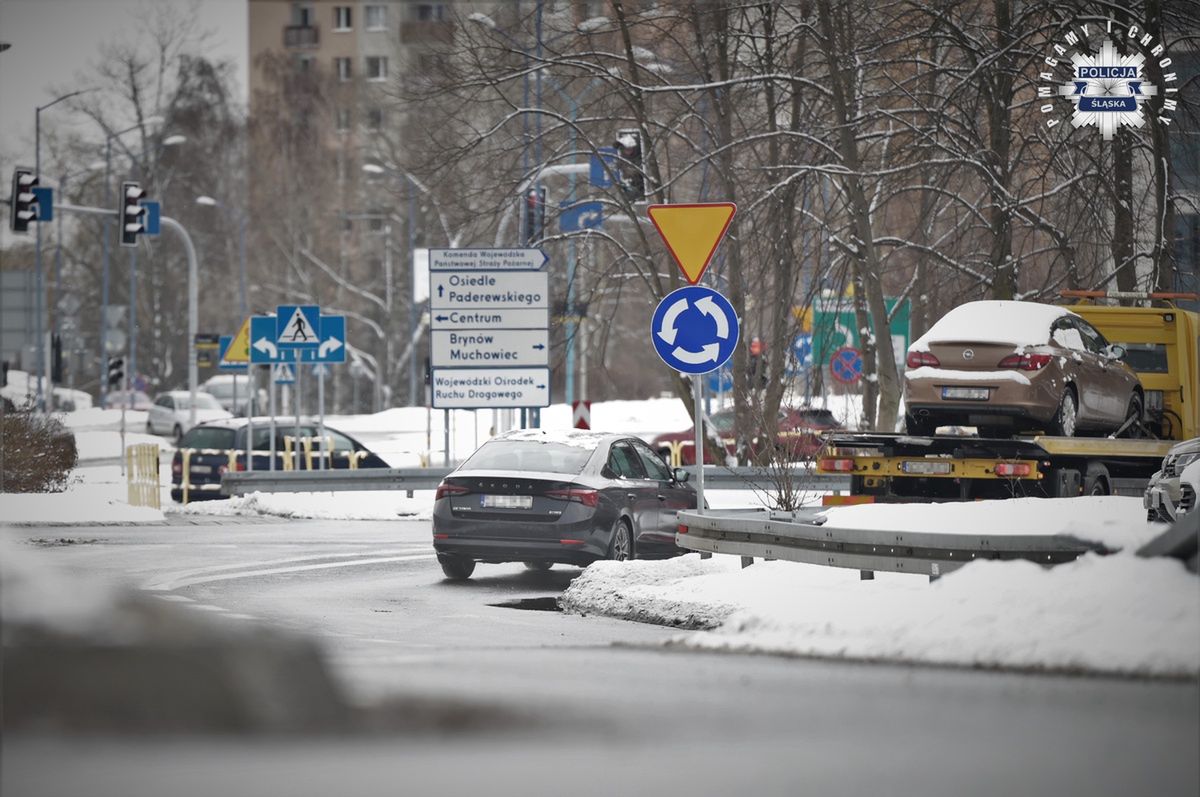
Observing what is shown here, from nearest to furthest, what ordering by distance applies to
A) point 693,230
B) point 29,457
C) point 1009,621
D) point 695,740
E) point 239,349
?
point 695,740 < point 1009,621 < point 693,230 < point 29,457 < point 239,349

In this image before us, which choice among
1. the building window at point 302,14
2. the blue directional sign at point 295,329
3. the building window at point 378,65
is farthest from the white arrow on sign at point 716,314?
the building window at point 302,14

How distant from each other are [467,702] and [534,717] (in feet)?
0.87

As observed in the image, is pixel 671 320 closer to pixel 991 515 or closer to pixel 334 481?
pixel 991 515

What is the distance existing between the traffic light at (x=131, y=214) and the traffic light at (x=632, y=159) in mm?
16168

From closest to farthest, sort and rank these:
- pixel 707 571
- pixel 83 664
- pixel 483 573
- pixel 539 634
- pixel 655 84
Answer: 1. pixel 83 664
2. pixel 539 634
3. pixel 707 571
4. pixel 483 573
5. pixel 655 84

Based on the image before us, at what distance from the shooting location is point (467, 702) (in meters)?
6.62

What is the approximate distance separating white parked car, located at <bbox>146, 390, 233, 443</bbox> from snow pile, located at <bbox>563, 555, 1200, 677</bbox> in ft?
186

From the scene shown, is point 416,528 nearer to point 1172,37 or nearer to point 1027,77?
point 1027,77

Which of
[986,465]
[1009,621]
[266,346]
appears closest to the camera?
[1009,621]

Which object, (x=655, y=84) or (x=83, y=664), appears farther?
(x=655, y=84)

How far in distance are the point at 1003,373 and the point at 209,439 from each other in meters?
18.5

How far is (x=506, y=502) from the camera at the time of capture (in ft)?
55.6

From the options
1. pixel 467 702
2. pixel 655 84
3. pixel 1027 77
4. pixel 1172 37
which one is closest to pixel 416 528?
pixel 655 84

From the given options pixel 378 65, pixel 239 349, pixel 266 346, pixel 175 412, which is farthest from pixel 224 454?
pixel 378 65
